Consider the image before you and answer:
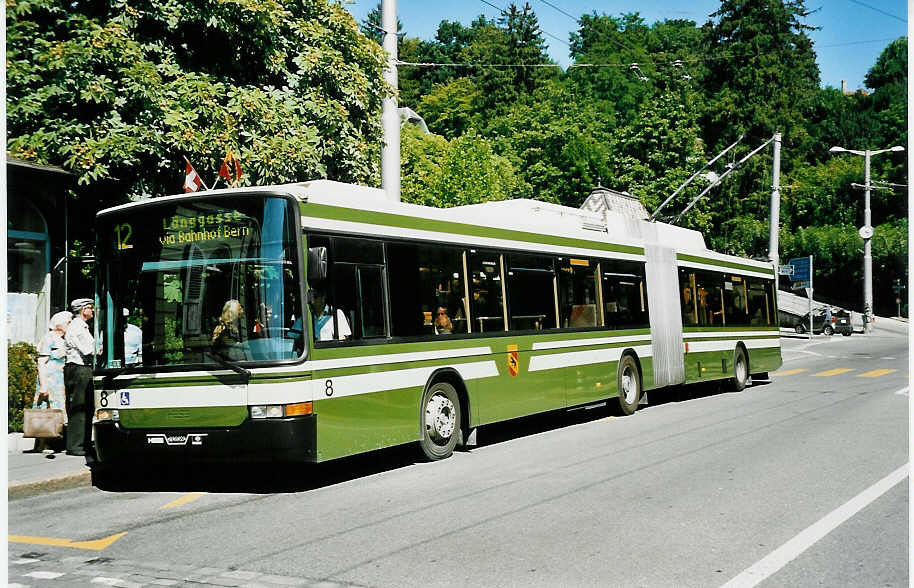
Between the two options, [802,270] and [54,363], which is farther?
[802,270]

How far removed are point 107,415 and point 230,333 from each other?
→ 1.68 meters

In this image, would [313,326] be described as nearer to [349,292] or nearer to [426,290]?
[349,292]

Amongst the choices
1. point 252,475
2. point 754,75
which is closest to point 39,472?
point 252,475

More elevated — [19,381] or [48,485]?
[19,381]

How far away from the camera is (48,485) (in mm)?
10188

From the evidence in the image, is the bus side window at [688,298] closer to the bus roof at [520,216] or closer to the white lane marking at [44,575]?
the bus roof at [520,216]

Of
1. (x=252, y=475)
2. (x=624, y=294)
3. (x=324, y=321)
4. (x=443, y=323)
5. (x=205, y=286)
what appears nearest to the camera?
(x=205, y=286)

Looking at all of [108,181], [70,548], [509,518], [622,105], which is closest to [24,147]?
[108,181]

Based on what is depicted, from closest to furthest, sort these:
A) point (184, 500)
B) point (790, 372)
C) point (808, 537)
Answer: point (808, 537) → point (184, 500) → point (790, 372)

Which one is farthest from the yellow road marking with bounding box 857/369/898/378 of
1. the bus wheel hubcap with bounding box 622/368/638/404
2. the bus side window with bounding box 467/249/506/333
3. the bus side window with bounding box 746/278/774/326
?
the bus side window with bounding box 467/249/506/333

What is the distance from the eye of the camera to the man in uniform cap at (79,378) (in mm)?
12102

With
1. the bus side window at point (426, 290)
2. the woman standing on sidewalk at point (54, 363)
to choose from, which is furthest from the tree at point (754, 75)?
the woman standing on sidewalk at point (54, 363)

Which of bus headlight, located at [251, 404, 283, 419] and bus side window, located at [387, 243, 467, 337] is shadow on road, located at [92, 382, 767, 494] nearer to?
bus headlight, located at [251, 404, 283, 419]

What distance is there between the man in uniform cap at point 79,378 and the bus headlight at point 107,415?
7.35 feet
